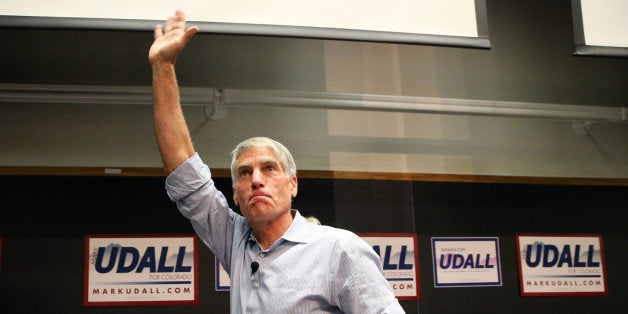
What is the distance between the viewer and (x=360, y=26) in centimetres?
270

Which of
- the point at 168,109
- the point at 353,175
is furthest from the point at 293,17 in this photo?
the point at 353,175

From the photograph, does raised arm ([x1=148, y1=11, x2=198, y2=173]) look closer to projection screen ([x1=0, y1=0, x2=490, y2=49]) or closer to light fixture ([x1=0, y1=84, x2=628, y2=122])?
projection screen ([x1=0, y1=0, x2=490, y2=49])

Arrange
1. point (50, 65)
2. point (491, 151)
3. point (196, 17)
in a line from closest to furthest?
1. point (196, 17)
2. point (50, 65)
3. point (491, 151)

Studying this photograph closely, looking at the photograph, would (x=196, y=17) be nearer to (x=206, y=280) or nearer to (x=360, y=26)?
(x=360, y=26)

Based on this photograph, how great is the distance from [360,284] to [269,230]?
305mm

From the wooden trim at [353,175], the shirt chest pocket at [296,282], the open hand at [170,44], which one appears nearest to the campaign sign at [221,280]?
the wooden trim at [353,175]

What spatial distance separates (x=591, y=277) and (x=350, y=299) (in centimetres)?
316

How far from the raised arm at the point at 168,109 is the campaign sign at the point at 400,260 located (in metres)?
2.29

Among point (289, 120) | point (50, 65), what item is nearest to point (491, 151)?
point (289, 120)

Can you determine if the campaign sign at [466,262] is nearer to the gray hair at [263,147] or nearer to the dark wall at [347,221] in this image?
the dark wall at [347,221]

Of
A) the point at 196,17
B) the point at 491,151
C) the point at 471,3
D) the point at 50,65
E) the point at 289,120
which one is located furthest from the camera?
the point at 491,151

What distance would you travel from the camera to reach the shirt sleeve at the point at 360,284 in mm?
1537

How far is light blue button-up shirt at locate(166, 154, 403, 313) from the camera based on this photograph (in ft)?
5.12

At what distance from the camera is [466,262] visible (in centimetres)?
408
